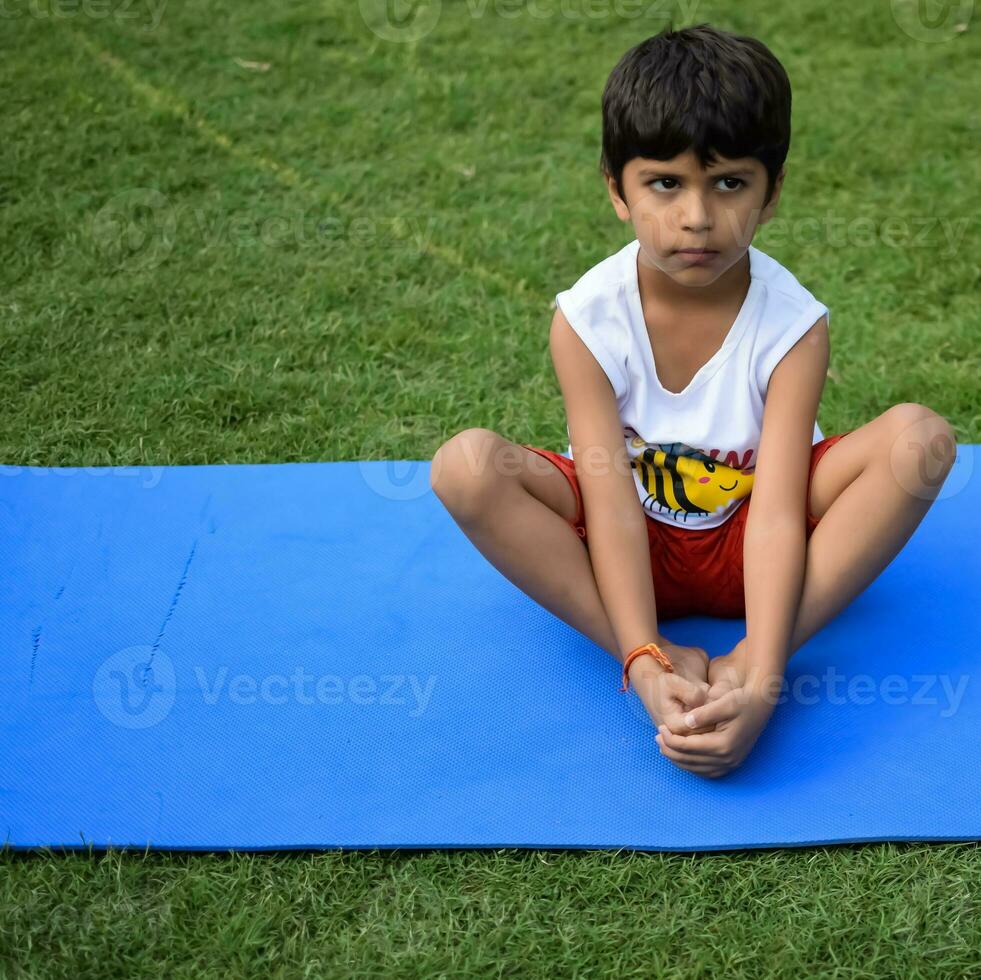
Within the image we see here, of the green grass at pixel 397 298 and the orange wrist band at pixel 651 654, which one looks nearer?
the green grass at pixel 397 298

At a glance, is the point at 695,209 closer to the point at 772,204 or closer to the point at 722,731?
the point at 772,204

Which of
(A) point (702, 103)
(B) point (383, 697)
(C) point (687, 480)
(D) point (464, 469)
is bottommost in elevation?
(B) point (383, 697)

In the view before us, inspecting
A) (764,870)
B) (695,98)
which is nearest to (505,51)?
(695,98)

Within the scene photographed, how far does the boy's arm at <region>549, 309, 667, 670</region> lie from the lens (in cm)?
191

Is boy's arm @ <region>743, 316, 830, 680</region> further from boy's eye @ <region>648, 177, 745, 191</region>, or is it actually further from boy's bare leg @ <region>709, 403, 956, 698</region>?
boy's eye @ <region>648, 177, 745, 191</region>

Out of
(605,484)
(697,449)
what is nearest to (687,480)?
(697,449)

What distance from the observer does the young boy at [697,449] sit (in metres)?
1.77

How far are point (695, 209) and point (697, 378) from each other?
0.29 m

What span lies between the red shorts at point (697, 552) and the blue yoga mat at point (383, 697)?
0.28 feet

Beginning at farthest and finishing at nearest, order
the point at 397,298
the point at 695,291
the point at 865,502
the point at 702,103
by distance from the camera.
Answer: the point at 397,298 < the point at 695,291 < the point at 865,502 < the point at 702,103

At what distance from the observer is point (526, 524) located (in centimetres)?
187

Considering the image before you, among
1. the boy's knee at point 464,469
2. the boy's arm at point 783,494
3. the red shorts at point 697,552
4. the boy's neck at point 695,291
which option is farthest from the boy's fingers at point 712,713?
the boy's neck at point 695,291

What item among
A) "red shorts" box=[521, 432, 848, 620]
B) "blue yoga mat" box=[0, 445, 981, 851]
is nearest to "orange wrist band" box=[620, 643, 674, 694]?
"blue yoga mat" box=[0, 445, 981, 851]

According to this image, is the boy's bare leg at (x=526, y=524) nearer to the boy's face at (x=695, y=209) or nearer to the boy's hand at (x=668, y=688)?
the boy's hand at (x=668, y=688)
